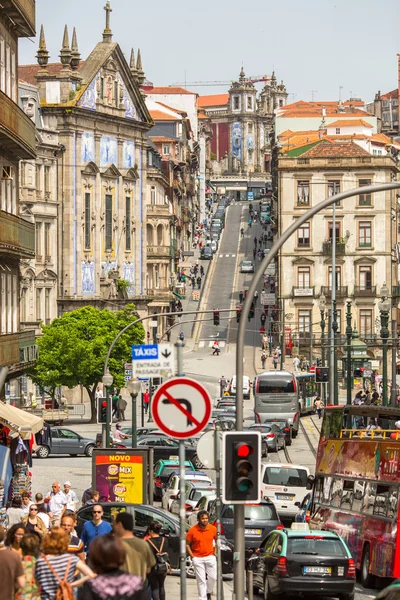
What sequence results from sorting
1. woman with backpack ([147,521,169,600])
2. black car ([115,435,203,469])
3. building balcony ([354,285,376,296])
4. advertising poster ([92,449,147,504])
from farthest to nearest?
building balcony ([354,285,376,296]) → black car ([115,435,203,469]) → advertising poster ([92,449,147,504]) → woman with backpack ([147,521,169,600])

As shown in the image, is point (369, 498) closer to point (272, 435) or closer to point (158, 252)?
point (272, 435)

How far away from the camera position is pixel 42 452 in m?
56.0

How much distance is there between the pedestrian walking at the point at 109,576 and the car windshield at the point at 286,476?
2735 centimetres

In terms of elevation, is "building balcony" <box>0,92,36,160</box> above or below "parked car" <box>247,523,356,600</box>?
above

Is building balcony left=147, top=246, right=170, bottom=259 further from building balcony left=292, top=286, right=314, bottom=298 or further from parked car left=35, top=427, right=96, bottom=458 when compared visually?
parked car left=35, top=427, right=96, bottom=458

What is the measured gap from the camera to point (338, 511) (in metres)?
31.6

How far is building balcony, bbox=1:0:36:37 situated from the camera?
36.1m

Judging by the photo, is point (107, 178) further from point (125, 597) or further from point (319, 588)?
point (125, 597)

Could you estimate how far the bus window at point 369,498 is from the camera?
29.2m

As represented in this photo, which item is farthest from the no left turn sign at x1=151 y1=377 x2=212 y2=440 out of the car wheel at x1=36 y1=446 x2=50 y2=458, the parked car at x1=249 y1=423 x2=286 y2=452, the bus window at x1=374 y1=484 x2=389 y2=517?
the parked car at x1=249 y1=423 x2=286 y2=452

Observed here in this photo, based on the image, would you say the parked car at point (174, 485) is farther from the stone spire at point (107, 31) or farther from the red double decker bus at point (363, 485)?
the stone spire at point (107, 31)

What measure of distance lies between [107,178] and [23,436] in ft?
211

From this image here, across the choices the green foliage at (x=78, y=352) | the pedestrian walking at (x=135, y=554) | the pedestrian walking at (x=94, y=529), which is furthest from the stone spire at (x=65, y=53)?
the pedestrian walking at (x=135, y=554)

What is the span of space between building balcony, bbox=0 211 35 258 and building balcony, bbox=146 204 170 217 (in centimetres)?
7302
